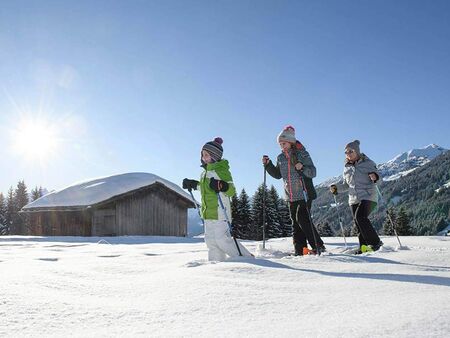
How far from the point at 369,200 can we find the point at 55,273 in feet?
15.5

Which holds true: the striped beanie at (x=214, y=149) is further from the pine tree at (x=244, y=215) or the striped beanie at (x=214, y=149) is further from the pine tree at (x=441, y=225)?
the pine tree at (x=441, y=225)

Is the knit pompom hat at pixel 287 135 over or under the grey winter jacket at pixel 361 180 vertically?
over

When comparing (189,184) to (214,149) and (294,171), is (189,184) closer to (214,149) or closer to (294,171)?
(214,149)

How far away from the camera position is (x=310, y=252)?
18.5 ft

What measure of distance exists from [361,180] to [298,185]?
3.76 feet

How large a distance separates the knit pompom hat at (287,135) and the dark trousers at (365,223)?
60.8 inches

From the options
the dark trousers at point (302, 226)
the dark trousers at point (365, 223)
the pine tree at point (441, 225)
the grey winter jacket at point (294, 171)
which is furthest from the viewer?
the pine tree at point (441, 225)

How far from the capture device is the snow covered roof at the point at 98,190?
19062mm

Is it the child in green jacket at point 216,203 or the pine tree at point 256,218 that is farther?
the pine tree at point 256,218

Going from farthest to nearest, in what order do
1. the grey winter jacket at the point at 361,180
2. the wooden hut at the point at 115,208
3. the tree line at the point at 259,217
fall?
the tree line at the point at 259,217
the wooden hut at the point at 115,208
the grey winter jacket at the point at 361,180

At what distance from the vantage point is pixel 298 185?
5.94 m

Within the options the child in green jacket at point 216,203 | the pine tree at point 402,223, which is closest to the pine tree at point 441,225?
the pine tree at point 402,223

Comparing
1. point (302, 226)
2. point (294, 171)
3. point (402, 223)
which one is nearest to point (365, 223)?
point (302, 226)

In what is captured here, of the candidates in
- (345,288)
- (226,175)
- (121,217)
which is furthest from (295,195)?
(121,217)
